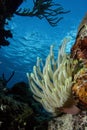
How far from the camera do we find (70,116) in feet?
11.4

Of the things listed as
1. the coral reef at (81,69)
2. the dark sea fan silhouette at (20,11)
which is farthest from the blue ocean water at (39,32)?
the coral reef at (81,69)

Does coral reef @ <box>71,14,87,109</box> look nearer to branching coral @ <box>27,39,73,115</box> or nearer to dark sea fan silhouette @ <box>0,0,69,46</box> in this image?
branching coral @ <box>27,39,73,115</box>

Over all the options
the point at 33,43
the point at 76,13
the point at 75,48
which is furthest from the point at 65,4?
the point at 75,48

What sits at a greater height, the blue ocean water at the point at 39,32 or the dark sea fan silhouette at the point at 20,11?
the blue ocean water at the point at 39,32

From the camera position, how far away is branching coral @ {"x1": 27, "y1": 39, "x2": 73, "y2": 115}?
3.47 meters

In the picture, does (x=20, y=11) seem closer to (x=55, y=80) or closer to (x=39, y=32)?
(x=55, y=80)

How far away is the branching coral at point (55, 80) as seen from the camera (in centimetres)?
347

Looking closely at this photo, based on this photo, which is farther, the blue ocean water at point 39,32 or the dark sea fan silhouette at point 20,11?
the blue ocean water at point 39,32

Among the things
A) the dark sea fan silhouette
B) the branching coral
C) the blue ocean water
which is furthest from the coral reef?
the blue ocean water

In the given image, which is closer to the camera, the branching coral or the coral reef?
the coral reef

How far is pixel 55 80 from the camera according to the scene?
351cm

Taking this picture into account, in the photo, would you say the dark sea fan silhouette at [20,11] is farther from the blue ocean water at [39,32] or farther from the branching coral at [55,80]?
the blue ocean water at [39,32]

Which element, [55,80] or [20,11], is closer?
[55,80]

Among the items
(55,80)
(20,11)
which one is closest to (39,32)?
(20,11)
